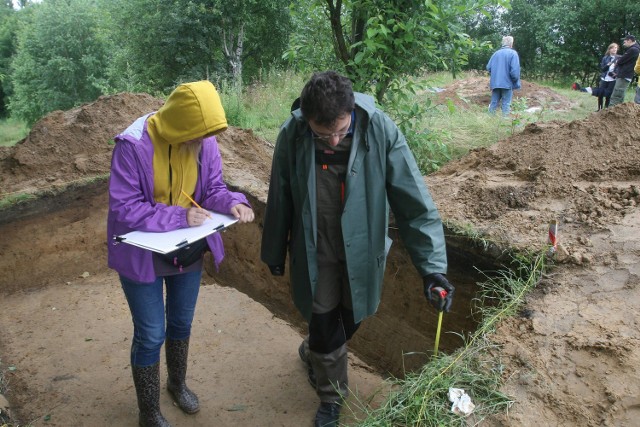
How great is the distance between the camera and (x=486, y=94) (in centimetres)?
1359

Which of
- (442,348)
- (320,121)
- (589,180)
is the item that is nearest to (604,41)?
(589,180)

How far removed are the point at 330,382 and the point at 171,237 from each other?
51.0 inches

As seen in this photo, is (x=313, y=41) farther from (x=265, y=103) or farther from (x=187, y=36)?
(x=187, y=36)

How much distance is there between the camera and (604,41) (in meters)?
17.8

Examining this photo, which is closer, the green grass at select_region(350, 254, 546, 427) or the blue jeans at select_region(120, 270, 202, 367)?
the green grass at select_region(350, 254, 546, 427)

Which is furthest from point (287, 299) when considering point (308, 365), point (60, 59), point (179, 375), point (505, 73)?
point (60, 59)

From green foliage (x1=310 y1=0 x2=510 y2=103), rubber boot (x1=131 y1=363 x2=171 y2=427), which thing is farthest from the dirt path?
green foliage (x1=310 y1=0 x2=510 y2=103)

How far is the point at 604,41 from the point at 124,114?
1806 centimetres

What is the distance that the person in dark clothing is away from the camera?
8.62m

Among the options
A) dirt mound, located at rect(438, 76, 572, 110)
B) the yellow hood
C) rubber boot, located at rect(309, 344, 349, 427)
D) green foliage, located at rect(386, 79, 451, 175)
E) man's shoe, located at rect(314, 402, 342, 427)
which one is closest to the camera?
the yellow hood

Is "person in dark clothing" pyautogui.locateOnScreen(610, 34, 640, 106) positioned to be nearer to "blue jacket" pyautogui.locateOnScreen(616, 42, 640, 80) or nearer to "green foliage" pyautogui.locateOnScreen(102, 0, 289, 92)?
"blue jacket" pyautogui.locateOnScreen(616, 42, 640, 80)

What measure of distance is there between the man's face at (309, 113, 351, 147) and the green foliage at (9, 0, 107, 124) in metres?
20.5

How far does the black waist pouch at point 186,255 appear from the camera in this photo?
96.1 inches

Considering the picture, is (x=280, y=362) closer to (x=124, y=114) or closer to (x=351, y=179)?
(x=351, y=179)
